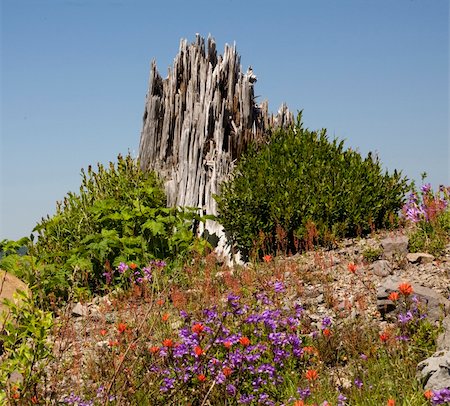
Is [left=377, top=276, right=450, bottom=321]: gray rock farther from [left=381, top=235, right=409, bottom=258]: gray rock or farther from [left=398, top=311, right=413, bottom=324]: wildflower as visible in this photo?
[left=381, top=235, right=409, bottom=258]: gray rock

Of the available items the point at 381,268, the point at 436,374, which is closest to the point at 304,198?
the point at 381,268

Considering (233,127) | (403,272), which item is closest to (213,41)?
(233,127)

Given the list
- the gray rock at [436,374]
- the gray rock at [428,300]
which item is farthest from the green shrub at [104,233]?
the gray rock at [436,374]

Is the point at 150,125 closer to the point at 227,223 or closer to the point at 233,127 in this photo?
the point at 233,127

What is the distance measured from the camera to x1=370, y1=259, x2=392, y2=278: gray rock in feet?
25.5

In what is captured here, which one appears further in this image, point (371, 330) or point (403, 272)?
point (403, 272)

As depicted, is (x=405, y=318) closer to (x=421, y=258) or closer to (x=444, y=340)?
(x=444, y=340)

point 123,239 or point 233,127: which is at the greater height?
point 233,127

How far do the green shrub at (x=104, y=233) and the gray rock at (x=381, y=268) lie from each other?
2.88m

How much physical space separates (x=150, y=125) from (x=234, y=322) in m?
7.03

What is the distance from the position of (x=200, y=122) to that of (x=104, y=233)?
3388mm

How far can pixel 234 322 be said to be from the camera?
629 cm

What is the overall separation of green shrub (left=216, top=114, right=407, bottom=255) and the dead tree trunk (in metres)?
1.00

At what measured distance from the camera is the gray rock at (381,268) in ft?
25.5
